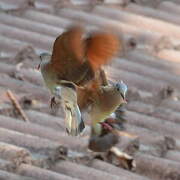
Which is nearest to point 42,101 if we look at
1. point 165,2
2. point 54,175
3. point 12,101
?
point 12,101

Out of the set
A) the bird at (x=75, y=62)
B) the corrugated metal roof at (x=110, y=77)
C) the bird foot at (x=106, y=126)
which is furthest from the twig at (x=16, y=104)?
the bird at (x=75, y=62)

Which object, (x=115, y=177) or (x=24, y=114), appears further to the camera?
(x=24, y=114)

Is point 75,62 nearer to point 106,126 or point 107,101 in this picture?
point 107,101

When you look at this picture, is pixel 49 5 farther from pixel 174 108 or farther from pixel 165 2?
pixel 174 108

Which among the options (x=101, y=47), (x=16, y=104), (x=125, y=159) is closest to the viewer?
(x=101, y=47)

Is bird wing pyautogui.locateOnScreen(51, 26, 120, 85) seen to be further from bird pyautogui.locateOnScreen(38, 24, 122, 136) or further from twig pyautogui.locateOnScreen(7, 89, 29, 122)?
twig pyautogui.locateOnScreen(7, 89, 29, 122)

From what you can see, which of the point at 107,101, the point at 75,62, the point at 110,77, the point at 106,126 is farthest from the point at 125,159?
the point at 75,62
